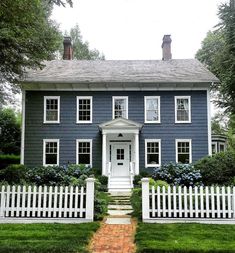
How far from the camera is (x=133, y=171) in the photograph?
19375mm

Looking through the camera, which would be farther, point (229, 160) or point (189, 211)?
point (229, 160)

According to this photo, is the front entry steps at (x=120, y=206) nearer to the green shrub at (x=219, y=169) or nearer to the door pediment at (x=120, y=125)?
the green shrub at (x=219, y=169)

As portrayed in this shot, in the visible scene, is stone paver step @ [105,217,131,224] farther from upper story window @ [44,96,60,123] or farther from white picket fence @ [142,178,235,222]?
upper story window @ [44,96,60,123]

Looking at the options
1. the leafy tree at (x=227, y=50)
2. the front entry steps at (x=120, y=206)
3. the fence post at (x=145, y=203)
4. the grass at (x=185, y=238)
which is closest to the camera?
the grass at (x=185, y=238)


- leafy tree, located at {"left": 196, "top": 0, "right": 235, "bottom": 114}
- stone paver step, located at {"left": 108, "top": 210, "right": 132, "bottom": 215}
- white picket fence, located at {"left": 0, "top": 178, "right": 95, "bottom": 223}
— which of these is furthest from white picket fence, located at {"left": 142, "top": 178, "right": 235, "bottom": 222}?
leafy tree, located at {"left": 196, "top": 0, "right": 235, "bottom": 114}

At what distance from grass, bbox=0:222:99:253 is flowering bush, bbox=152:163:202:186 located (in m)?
9.70

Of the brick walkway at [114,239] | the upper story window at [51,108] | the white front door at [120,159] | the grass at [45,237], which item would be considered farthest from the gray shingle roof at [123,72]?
the grass at [45,237]

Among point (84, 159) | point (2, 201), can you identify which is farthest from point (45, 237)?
point (84, 159)

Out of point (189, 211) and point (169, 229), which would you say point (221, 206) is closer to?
A: point (189, 211)

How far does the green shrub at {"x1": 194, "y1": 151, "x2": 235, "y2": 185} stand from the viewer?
1669 cm

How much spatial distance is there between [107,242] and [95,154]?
1363 cm

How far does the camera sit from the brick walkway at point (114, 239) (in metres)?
6.25

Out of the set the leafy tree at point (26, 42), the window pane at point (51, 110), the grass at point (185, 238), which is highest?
the leafy tree at point (26, 42)

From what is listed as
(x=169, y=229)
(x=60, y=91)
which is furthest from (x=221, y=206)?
(x=60, y=91)
